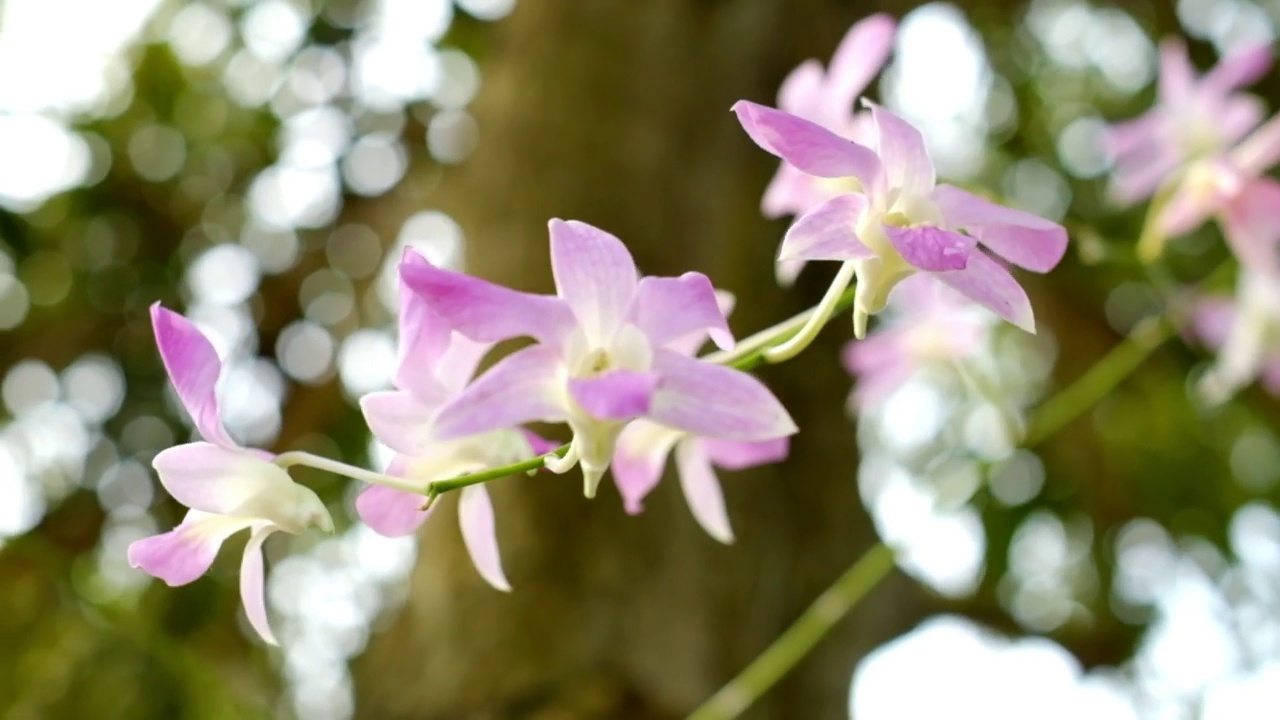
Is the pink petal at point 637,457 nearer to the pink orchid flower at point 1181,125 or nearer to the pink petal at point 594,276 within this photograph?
the pink petal at point 594,276

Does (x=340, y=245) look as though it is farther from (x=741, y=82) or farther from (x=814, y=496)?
(x=814, y=496)

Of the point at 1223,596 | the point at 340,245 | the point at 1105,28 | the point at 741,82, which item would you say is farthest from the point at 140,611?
the point at 1105,28

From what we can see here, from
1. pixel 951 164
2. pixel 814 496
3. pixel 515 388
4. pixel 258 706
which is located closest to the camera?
pixel 515 388

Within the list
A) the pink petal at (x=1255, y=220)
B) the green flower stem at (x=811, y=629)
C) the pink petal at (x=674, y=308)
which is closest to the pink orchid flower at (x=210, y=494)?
the pink petal at (x=674, y=308)

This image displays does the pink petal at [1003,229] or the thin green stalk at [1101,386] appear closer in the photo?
the pink petal at [1003,229]

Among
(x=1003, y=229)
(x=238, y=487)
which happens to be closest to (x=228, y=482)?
(x=238, y=487)
